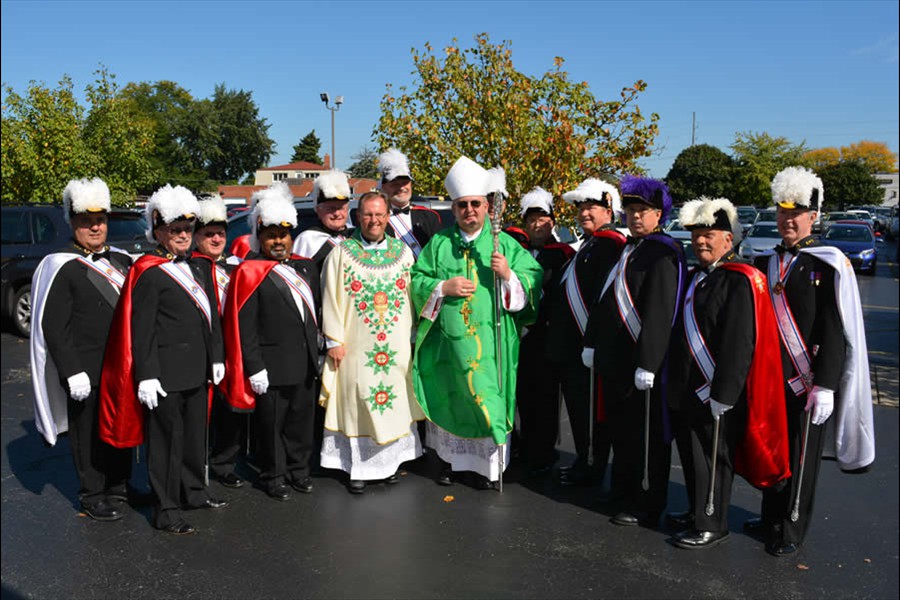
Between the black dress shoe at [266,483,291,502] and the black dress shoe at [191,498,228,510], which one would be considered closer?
the black dress shoe at [191,498,228,510]

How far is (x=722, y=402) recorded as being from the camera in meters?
3.88

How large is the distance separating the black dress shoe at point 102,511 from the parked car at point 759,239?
679 inches

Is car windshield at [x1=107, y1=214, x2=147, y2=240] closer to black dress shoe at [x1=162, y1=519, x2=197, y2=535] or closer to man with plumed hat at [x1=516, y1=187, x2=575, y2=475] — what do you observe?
black dress shoe at [x1=162, y1=519, x2=197, y2=535]

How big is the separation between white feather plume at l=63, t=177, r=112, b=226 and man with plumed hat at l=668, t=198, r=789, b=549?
332 centimetres

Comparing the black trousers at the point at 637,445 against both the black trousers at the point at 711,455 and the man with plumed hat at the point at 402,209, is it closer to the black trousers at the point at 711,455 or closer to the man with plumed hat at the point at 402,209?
the black trousers at the point at 711,455

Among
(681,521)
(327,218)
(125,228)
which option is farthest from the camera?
(125,228)

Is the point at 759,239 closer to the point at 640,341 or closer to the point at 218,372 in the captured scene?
the point at 640,341

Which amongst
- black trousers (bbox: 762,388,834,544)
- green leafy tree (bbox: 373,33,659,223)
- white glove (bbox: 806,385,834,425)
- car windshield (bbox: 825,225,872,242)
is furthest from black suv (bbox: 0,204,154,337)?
car windshield (bbox: 825,225,872,242)

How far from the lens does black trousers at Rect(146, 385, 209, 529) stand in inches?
173

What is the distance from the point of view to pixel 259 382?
4.69 meters

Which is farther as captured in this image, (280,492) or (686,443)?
(280,492)

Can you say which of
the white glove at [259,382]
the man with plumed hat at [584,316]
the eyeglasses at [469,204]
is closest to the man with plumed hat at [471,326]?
the eyeglasses at [469,204]

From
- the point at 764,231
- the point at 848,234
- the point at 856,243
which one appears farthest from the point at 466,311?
the point at 848,234

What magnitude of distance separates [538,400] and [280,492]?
186 cm
